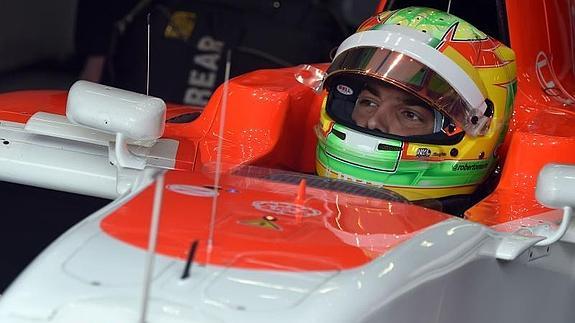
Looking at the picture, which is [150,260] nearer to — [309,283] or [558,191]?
[309,283]

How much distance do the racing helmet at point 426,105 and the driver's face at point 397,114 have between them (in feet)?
0.04

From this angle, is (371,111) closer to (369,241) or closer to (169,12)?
(369,241)

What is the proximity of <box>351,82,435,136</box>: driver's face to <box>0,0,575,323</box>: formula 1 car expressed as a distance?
0.15 m

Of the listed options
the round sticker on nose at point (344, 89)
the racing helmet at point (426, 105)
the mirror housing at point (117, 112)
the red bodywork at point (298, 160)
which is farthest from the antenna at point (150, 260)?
the round sticker on nose at point (344, 89)

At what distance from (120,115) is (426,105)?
468 millimetres

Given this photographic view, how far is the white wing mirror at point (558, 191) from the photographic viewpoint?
1.70 m

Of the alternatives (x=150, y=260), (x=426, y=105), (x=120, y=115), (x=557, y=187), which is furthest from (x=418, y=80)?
(x=150, y=260)

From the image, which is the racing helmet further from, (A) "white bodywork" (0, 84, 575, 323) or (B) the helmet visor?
(A) "white bodywork" (0, 84, 575, 323)

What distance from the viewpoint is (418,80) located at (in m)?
1.91

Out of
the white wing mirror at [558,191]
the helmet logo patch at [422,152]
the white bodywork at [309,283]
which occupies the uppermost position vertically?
the white wing mirror at [558,191]

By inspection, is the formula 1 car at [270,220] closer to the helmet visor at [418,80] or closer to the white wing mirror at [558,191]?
the white wing mirror at [558,191]

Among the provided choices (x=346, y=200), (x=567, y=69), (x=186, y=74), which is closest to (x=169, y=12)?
(x=186, y=74)

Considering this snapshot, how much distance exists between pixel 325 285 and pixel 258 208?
230mm

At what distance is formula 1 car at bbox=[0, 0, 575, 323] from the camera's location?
1.33 meters
